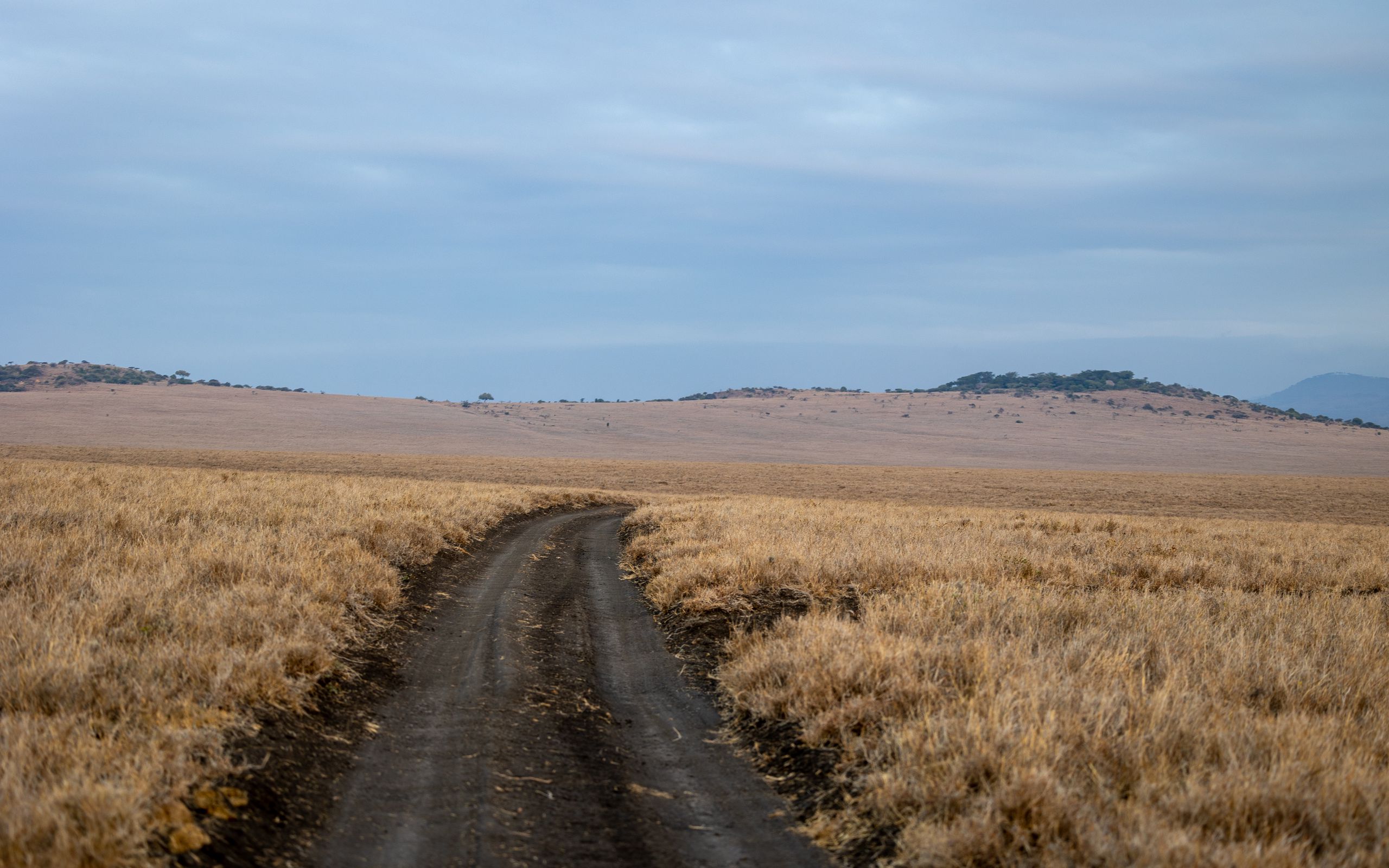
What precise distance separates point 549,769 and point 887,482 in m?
55.2

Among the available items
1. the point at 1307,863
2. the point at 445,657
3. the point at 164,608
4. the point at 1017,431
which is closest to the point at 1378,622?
the point at 1307,863

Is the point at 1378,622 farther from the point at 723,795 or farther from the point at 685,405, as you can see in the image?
the point at 685,405

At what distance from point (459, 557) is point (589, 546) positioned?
160 inches

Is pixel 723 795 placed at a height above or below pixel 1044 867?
below

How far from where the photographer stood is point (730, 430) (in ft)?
431

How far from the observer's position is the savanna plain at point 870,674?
14.5 feet

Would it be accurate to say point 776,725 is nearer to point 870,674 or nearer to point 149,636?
point 870,674

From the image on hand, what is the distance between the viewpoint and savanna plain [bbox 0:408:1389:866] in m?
4.42

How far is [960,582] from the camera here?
36.9 ft

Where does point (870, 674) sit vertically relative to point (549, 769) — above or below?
above

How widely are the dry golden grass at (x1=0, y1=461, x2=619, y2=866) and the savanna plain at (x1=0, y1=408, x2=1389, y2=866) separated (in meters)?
0.03

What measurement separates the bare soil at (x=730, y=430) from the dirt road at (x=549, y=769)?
285ft

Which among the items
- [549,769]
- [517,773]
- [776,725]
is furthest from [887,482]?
[517,773]

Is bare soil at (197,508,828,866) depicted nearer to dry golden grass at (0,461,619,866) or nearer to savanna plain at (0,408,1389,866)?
savanna plain at (0,408,1389,866)
